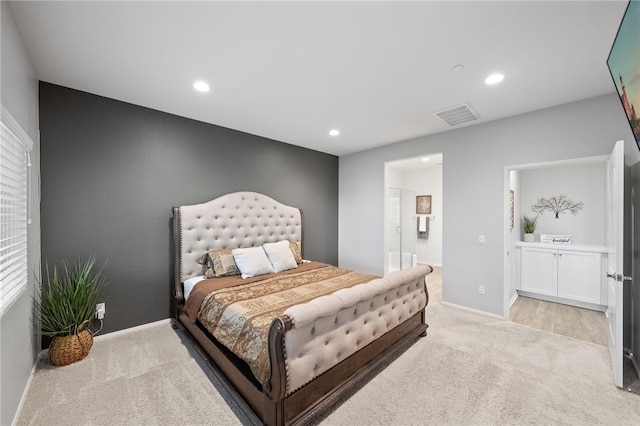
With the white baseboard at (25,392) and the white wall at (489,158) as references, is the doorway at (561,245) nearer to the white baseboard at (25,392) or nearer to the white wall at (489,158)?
the white wall at (489,158)

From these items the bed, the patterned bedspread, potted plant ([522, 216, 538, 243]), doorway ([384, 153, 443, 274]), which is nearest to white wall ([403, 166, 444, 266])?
doorway ([384, 153, 443, 274])

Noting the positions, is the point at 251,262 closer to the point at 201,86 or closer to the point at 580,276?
the point at 201,86

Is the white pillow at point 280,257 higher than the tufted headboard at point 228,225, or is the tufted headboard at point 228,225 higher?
the tufted headboard at point 228,225

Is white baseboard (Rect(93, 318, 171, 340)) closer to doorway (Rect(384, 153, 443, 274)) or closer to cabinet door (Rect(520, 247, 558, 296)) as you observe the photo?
doorway (Rect(384, 153, 443, 274))

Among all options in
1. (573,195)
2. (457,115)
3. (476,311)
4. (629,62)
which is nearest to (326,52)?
(629,62)

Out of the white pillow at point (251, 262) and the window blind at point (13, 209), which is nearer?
the window blind at point (13, 209)

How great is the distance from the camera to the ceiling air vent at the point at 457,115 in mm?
2933

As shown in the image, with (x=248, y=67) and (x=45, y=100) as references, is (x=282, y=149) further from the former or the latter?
(x=45, y=100)

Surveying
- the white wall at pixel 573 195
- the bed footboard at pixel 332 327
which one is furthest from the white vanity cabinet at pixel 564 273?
the bed footboard at pixel 332 327

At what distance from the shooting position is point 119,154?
2.82m

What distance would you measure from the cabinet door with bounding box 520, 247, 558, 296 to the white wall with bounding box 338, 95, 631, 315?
1.37m

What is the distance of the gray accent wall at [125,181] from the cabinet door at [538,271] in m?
4.60

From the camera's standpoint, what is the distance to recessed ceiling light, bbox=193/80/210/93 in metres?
2.41

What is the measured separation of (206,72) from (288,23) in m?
0.97
